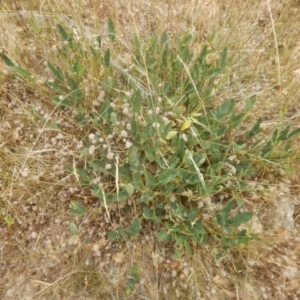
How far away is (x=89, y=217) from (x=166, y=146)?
0.42 metres

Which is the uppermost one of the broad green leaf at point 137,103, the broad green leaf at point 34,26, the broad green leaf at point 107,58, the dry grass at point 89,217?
the broad green leaf at point 34,26

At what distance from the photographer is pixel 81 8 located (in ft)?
5.42

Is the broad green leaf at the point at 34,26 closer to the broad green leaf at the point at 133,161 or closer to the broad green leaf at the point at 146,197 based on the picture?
the broad green leaf at the point at 133,161

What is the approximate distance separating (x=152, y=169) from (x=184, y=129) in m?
0.21

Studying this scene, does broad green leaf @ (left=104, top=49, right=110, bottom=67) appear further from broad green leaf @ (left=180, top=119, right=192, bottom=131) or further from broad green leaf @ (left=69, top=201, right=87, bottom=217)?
broad green leaf @ (left=69, top=201, right=87, bottom=217)

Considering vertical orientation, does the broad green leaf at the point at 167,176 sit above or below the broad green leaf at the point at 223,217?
above

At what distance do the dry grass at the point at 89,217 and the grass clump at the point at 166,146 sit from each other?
0.22ft

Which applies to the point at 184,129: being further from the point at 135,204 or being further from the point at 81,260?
the point at 81,260

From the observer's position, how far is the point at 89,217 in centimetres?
135

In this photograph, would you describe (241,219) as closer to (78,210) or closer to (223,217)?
(223,217)

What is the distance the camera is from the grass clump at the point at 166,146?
1.22m

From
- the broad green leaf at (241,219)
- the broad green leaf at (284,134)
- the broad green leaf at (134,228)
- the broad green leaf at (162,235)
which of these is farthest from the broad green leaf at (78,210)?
the broad green leaf at (284,134)

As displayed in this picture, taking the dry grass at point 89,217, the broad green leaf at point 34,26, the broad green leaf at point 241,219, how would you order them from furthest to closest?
the broad green leaf at point 34,26
the dry grass at point 89,217
the broad green leaf at point 241,219

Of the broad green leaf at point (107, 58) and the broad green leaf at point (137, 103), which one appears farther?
the broad green leaf at point (107, 58)
